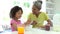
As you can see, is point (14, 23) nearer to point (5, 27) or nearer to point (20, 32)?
point (20, 32)

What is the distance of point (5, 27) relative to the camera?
9.21 feet

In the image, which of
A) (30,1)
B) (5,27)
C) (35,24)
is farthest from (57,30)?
(30,1)

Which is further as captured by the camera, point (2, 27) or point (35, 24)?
point (2, 27)

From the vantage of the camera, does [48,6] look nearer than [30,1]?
No

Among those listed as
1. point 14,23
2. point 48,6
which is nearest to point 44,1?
point 48,6

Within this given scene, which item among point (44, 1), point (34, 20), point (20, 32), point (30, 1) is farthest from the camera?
point (44, 1)

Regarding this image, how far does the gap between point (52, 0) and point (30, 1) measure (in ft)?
2.50

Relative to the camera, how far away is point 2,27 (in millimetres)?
2787

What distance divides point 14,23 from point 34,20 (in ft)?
1.20

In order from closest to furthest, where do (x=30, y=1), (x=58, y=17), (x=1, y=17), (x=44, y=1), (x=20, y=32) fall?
(x=20, y=32) < (x=58, y=17) < (x=1, y=17) < (x=30, y=1) < (x=44, y=1)

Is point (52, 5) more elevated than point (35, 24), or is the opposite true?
point (52, 5)

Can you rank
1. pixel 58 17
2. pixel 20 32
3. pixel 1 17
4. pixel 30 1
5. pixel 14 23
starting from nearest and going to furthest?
pixel 20 32 → pixel 58 17 → pixel 14 23 → pixel 1 17 → pixel 30 1

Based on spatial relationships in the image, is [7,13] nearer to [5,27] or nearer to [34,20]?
[5,27]

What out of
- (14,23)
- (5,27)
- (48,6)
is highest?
(48,6)
